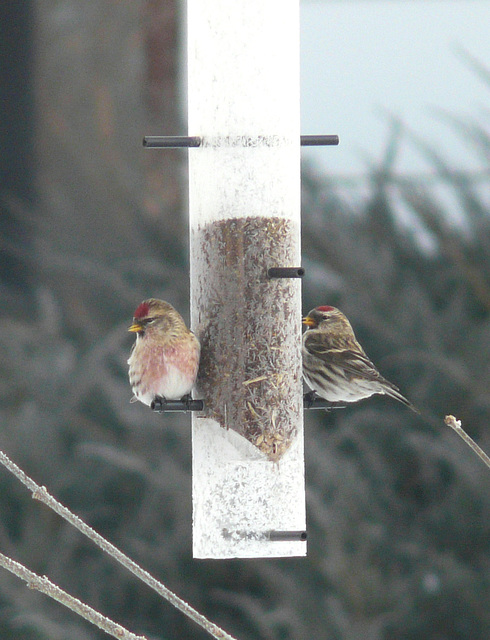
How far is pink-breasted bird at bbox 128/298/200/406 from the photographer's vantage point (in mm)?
2439

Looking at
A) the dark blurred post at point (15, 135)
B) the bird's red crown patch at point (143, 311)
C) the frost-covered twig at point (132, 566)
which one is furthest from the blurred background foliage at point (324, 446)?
the frost-covered twig at point (132, 566)

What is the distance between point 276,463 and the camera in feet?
8.11

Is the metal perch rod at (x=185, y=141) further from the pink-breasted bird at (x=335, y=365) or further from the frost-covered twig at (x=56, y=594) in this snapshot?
the frost-covered twig at (x=56, y=594)

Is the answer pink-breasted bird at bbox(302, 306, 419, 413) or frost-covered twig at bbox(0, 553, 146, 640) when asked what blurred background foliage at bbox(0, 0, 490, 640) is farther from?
frost-covered twig at bbox(0, 553, 146, 640)

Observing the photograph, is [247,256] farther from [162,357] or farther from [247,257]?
[162,357]

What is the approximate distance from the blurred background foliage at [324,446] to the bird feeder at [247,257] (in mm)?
1593

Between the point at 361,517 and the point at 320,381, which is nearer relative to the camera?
the point at 320,381

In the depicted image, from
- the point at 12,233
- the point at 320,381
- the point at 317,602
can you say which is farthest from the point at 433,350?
the point at 12,233

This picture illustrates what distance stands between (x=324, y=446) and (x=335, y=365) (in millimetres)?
1669

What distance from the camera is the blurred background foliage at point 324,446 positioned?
4.02 m

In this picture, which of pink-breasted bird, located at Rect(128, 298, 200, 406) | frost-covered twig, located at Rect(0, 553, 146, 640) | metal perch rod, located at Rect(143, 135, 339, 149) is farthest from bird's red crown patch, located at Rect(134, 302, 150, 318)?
frost-covered twig, located at Rect(0, 553, 146, 640)

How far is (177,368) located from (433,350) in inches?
75.9

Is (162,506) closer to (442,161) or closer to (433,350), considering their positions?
(433,350)

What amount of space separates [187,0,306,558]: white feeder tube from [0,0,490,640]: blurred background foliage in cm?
159
